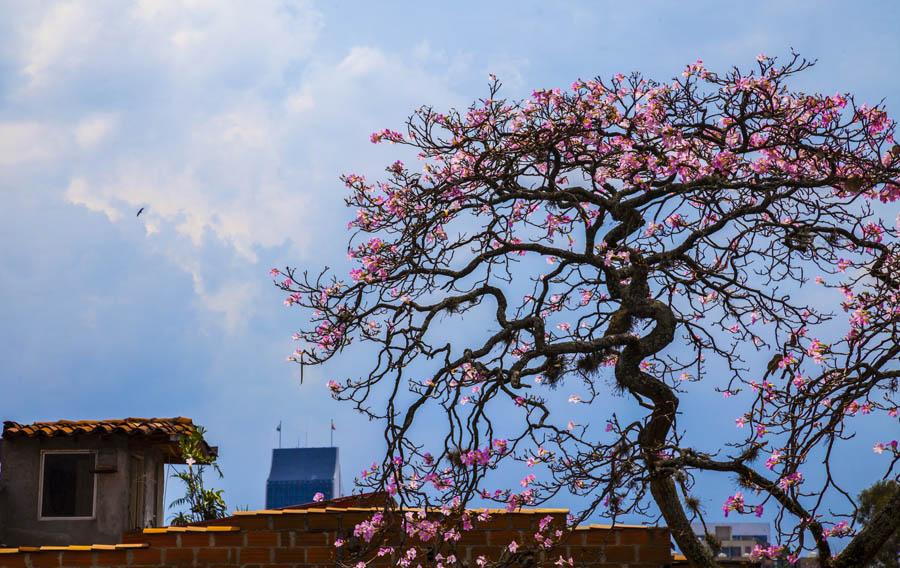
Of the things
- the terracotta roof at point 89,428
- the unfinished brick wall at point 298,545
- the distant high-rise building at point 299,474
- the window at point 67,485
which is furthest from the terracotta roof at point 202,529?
the distant high-rise building at point 299,474

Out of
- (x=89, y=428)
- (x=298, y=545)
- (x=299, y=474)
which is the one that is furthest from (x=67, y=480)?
(x=299, y=474)

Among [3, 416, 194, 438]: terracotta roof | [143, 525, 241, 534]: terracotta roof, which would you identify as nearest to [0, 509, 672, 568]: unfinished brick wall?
[143, 525, 241, 534]: terracotta roof

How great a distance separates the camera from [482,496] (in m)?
9.68

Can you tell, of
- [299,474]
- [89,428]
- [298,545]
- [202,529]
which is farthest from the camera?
[299,474]

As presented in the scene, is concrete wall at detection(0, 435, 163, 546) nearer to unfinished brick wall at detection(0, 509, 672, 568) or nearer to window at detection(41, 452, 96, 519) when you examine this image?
window at detection(41, 452, 96, 519)

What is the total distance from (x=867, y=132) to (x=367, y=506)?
5999mm

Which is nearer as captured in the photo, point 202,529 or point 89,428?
point 202,529

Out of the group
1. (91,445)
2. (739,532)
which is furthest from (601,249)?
(739,532)

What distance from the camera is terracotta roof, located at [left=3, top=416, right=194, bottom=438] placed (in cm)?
1580

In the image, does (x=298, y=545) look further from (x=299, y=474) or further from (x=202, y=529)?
(x=299, y=474)

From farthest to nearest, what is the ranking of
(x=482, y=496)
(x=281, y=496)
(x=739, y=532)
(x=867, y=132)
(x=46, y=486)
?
(x=281, y=496) < (x=739, y=532) < (x=46, y=486) < (x=867, y=132) < (x=482, y=496)

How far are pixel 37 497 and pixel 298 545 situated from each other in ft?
22.8

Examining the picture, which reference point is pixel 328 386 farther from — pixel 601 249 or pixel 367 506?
pixel 601 249

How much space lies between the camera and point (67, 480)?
15992 mm
